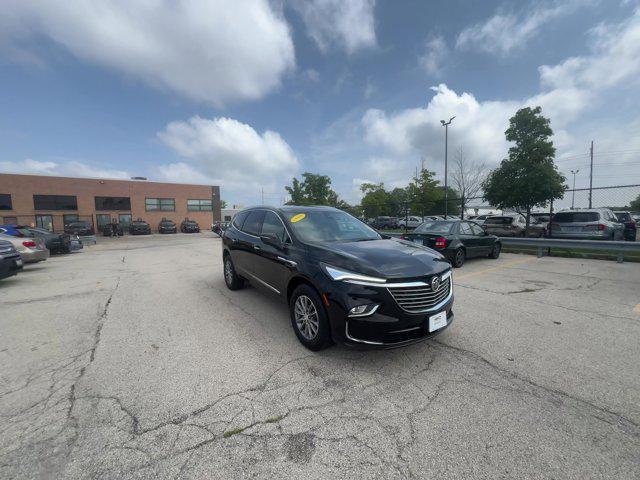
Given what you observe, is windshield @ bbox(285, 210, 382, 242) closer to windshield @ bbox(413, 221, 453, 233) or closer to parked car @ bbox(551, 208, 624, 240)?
windshield @ bbox(413, 221, 453, 233)

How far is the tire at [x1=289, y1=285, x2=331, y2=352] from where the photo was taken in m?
3.06

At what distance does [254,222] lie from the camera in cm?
524

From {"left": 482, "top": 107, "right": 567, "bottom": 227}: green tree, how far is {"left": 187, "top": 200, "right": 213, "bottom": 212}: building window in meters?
37.3

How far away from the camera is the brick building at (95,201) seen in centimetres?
3086

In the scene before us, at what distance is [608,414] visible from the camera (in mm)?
2250

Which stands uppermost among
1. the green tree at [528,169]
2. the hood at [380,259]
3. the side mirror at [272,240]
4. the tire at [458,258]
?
the green tree at [528,169]

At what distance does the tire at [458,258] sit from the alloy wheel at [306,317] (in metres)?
6.34

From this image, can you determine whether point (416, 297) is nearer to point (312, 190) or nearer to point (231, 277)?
point (231, 277)

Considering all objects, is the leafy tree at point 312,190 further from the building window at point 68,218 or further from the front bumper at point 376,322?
the front bumper at point 376,322

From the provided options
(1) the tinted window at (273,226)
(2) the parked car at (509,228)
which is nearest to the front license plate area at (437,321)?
(1) the tinted window at (273,226)

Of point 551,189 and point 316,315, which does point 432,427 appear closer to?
point 316,315

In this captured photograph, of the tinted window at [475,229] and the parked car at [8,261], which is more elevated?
the tinted window at [475,229]

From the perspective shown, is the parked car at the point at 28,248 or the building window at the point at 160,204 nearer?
the parked car at the point at 28,248

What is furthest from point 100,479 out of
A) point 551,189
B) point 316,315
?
point 551,189
